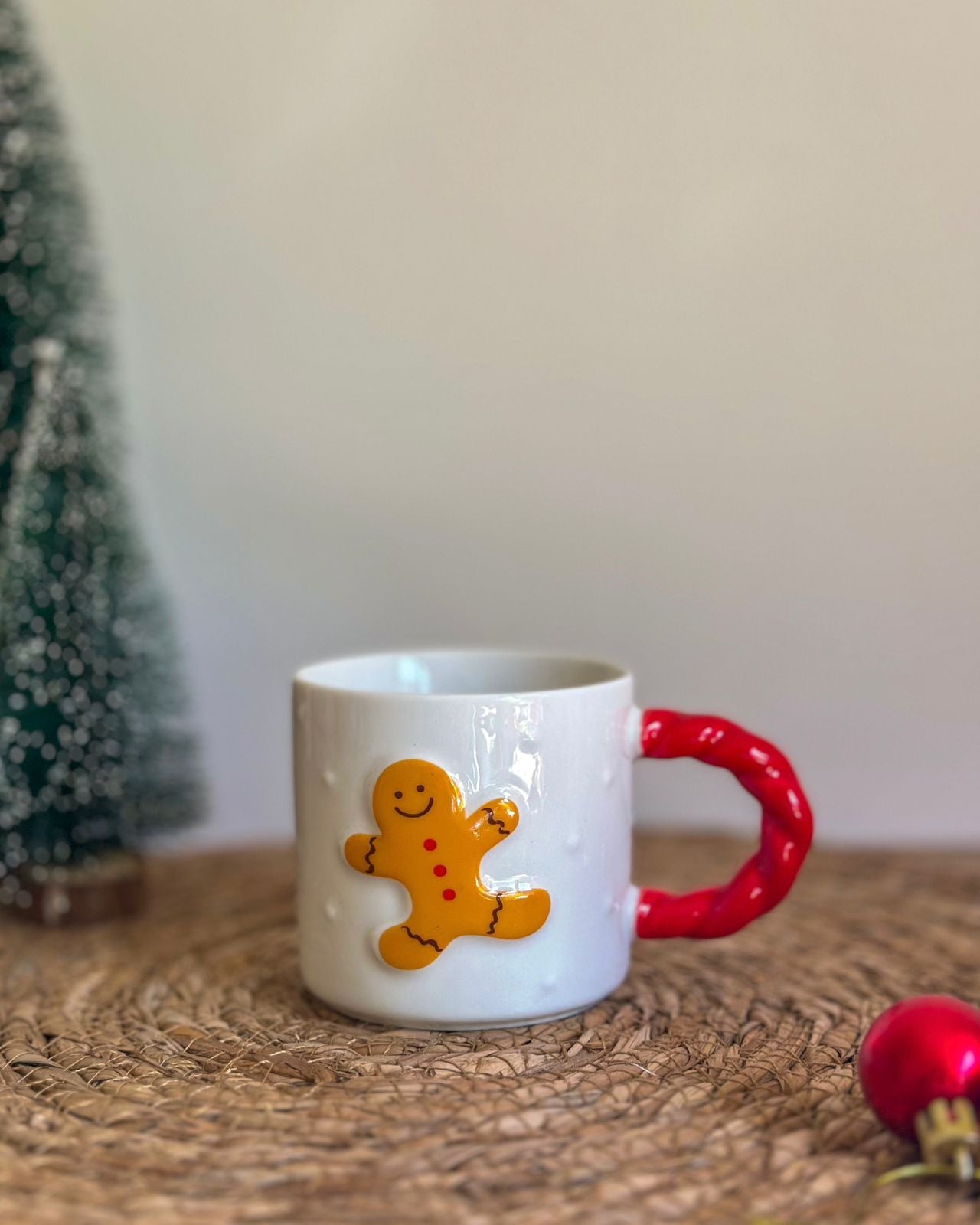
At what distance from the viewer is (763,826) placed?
23.3 inches

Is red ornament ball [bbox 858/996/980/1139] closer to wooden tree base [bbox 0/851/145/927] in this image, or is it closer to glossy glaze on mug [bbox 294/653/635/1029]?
glossy glaze on mug [bbox 294/653/635/1029]

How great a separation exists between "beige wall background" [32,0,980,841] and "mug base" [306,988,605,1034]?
341 millimetres

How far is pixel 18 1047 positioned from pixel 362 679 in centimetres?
25

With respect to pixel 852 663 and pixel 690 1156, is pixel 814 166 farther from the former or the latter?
pixel 690 1156

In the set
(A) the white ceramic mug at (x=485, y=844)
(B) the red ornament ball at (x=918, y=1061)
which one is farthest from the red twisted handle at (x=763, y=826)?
(B) the red ornament ball at (x=918, y=1061)

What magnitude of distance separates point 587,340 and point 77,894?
489mm

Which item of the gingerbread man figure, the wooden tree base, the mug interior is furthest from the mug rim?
the wooden tree base

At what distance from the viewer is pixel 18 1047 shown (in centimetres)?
56

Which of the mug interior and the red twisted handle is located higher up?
the mug interior

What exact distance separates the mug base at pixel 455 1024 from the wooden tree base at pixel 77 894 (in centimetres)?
24

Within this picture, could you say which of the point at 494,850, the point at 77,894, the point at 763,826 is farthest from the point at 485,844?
the point at 77,894

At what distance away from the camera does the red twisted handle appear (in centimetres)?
58

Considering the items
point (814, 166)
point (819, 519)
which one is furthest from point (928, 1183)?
point (814, 166)

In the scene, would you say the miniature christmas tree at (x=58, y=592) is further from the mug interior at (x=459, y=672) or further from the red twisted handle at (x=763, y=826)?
the red twisted handle at (x=763, y=826)
